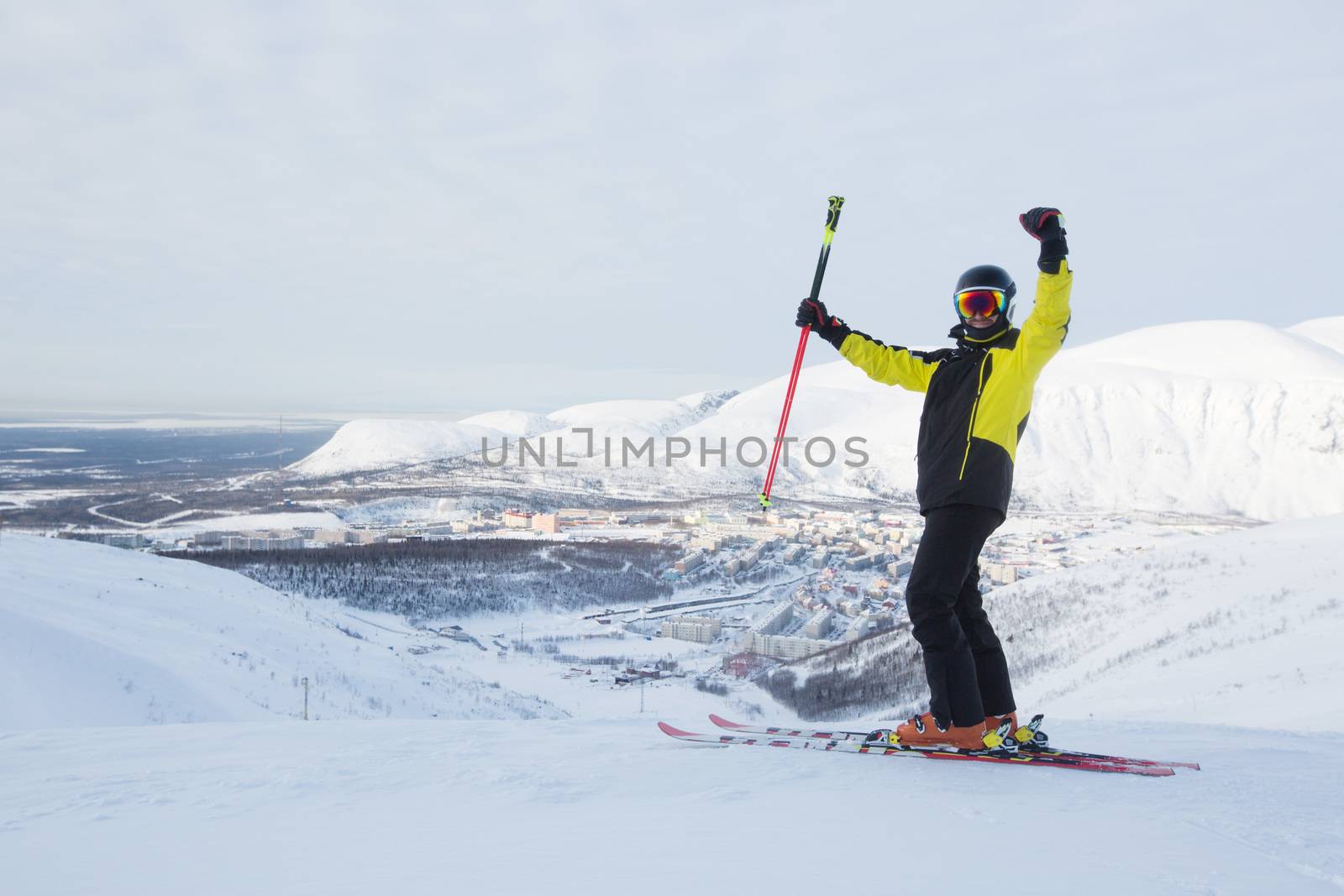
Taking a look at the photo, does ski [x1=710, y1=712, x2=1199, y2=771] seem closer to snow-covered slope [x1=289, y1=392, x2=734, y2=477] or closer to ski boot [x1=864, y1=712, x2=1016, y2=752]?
ski boot [x1=864, y1=712, x2=1016, y2=752]

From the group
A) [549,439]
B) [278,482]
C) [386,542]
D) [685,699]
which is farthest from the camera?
[549,439]

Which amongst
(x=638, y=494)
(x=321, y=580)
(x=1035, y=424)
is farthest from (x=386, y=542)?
(x=1035, y=424)

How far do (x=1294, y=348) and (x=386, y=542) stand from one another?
13826 cm

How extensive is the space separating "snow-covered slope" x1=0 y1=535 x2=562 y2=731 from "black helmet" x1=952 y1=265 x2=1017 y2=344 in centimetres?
1098

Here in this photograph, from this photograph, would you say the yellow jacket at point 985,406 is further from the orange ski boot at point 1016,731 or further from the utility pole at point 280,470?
the utility pole at point 280,470

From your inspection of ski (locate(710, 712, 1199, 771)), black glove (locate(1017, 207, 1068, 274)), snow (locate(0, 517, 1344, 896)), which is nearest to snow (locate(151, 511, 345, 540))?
snow (locate(0, 517, 1344, 896))

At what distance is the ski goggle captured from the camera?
11.3 feet

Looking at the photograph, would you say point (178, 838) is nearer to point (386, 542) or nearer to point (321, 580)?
point (321, 580)

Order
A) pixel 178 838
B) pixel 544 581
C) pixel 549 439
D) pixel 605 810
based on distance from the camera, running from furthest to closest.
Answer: pixel 549 439
pixel 544 581
pixel 605 810
pixel 178 838

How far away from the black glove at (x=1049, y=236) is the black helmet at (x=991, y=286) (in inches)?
15.1

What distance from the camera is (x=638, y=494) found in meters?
107

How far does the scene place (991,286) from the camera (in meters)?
3.45

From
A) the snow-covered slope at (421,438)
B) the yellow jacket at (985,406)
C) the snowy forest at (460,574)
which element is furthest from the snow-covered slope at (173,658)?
the snow-covered slope at (421,438)

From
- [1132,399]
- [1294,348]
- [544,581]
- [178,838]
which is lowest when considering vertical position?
[544,581]
